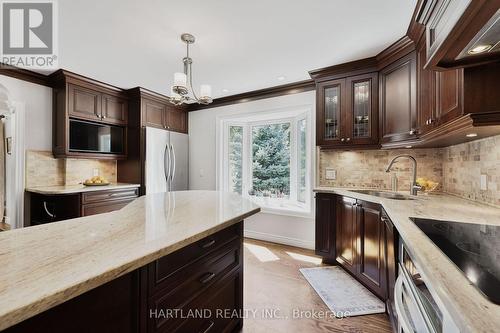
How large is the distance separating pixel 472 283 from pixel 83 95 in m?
4.15

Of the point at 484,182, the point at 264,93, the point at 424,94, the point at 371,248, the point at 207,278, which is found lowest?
the point at 371,248

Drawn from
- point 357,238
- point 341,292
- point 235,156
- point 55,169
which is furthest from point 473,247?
point 55,169

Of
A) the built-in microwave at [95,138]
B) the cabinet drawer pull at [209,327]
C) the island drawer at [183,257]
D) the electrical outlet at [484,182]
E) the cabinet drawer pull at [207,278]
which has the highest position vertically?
the built-in microwave at [95,138]

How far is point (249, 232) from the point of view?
3.90 m

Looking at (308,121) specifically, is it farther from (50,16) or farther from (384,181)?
(50,16)

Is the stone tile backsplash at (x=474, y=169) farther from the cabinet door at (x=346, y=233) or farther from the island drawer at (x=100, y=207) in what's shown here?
the island drawer at (x=100, y=207)

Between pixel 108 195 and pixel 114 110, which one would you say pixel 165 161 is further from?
pixel 114 110

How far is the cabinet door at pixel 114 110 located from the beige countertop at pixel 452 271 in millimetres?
3860

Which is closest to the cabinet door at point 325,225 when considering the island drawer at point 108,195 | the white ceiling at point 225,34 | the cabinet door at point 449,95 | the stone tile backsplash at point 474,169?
the stone tile backsplash at point 474,169

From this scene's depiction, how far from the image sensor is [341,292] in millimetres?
2205

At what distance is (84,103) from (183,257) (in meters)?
3.25

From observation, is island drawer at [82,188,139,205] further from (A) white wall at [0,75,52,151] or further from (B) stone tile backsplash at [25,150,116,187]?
(A) white wall at [0,75,52,151]

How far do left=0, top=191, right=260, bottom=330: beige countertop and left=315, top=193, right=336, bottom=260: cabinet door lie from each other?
5.77 feet
